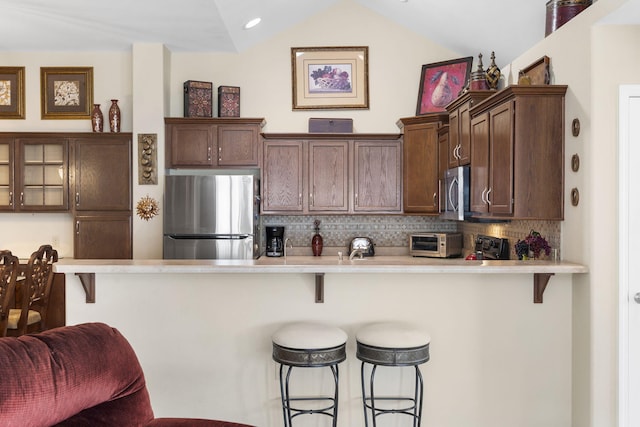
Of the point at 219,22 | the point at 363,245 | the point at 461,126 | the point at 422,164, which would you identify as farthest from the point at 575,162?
the point at 219,22

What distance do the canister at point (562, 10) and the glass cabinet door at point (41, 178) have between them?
4568 millimetres

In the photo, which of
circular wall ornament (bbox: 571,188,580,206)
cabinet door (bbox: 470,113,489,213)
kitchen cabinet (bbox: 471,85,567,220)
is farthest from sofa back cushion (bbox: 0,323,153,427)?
cabinet door (bbox: 470,113,489,213)

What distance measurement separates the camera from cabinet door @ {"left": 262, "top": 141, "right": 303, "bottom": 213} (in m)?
5.50

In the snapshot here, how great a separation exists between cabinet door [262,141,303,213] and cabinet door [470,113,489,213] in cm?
202

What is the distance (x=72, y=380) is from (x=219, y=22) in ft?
12.3

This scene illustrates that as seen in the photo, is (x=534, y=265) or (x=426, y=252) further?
(x=426, y=252)

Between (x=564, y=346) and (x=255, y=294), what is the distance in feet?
5.93

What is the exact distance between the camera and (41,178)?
17.8 ft

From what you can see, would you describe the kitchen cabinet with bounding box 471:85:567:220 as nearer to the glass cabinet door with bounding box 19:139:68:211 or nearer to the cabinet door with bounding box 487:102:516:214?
the cabinet door with bounding box 487:102:516:214

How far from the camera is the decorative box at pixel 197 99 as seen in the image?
5.43 m

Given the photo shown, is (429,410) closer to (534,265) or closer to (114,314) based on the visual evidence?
(534,265)

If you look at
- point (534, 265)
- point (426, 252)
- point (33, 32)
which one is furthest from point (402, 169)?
point (33, 32)

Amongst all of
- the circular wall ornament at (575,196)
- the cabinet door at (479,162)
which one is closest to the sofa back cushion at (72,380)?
the circular wall ornament at (575,196)

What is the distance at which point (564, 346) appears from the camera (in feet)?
10.1
